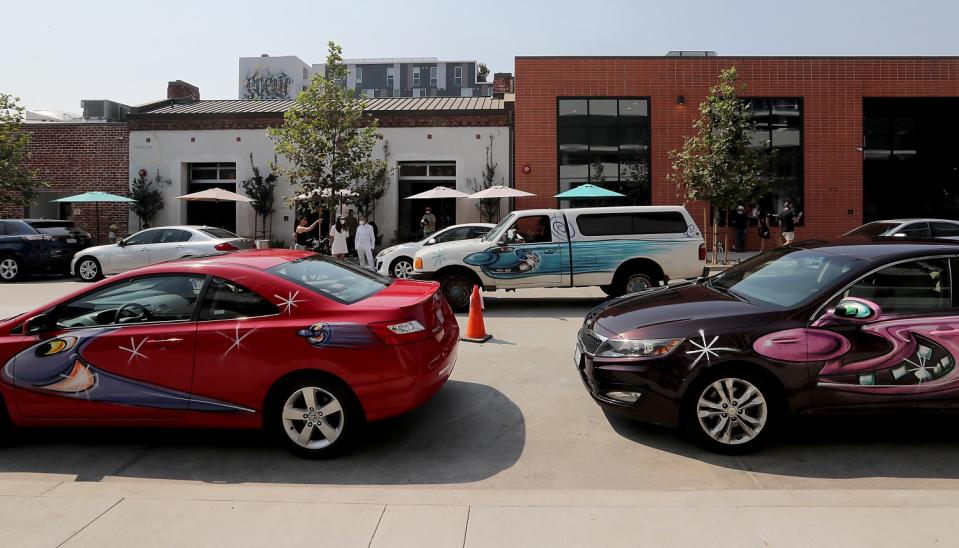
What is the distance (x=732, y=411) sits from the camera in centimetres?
459

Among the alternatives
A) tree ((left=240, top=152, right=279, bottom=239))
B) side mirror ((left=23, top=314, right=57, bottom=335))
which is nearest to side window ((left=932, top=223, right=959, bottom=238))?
side mirror ((left=23, top=314, right=57, bottom=335))

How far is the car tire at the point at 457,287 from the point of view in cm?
1158

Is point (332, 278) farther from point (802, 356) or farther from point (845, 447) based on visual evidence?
point (845, 447)

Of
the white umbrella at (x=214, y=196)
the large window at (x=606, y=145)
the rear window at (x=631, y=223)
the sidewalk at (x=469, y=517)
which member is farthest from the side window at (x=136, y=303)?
the large window at (x=606, y=145)

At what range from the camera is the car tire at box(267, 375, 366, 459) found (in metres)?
4.50

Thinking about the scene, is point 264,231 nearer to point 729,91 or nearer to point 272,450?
point 729,91

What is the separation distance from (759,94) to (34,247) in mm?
23305

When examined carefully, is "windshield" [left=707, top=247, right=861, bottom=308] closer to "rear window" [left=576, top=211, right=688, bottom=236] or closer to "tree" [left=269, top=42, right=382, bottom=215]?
"rear window" [left=576, top=211, right=688, bottom=236]

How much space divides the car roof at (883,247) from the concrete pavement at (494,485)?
1.42 meters

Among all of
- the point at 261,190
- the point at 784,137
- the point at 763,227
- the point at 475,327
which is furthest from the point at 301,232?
the point at 784,137

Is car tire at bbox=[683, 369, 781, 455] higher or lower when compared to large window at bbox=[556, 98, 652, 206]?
lower

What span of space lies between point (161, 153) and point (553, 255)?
19282 mm

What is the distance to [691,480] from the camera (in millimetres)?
4250

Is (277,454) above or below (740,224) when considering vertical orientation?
below
